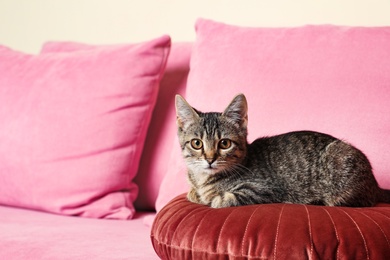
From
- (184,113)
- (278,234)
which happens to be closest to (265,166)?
(184,113)

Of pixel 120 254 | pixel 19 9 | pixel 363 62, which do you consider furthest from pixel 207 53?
pixel 19 9

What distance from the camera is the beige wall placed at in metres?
2.06

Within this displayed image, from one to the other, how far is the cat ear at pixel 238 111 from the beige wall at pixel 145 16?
85 centimetres

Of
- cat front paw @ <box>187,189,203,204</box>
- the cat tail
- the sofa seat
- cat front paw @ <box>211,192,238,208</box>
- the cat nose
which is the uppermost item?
the cat nose

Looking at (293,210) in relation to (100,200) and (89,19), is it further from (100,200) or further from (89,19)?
(89,19)

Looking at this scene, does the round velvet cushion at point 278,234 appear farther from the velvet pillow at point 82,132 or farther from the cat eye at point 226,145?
the velvet pillow at point 82,132

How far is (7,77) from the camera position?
2068 mm

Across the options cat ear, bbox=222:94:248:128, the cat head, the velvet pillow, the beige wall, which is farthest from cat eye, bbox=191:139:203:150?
the beige wall

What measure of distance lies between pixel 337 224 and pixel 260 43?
2.92ft

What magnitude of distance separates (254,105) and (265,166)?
0.93ft

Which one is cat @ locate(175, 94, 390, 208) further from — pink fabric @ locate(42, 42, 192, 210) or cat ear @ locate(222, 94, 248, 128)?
pink fabric @ locate(42, 42, 192, 210)

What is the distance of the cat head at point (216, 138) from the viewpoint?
1402 mm

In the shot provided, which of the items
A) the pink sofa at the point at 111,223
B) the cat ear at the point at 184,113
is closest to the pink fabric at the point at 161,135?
the pink sofa at the point at 111,223

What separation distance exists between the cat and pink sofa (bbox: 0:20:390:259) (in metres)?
0.12
